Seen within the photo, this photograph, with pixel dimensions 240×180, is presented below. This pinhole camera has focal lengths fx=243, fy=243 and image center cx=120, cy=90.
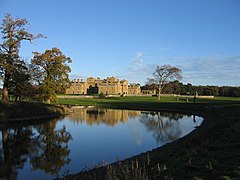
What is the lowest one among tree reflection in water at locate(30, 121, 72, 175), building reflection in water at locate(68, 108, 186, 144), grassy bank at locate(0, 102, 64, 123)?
tree reflection in water at locate(30, 121, 72, 175)

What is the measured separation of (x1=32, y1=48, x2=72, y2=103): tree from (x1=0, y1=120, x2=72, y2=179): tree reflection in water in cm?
1866

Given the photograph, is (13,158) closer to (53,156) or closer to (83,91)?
(53,156)

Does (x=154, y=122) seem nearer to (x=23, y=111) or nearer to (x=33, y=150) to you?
(x=23, y=111)

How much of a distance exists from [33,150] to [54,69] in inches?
1034

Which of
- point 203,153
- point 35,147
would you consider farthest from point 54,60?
point 203,153

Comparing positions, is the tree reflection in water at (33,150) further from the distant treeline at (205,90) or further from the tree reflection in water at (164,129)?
the distant treeline at (205,90)

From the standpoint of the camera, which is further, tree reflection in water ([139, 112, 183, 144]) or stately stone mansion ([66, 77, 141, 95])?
stately stone mansion ([66, 77, 141, 95])

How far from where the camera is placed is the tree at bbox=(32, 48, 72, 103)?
37.8 meters

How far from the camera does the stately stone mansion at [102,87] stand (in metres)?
144

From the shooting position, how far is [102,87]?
14500cm

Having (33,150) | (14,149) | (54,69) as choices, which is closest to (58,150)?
(33,150)

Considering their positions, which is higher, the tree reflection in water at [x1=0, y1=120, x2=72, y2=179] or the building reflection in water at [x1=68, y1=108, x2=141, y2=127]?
the building reflection in water at [x1=68, y1=108, x2=141, y2=127]

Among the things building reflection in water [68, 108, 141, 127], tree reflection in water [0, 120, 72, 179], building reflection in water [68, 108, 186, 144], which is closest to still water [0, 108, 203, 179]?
tree reflection in water [0, 120, 72, 179]

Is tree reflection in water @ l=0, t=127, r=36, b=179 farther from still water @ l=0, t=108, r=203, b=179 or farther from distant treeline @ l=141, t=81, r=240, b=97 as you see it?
distant treeline @ l=141, t=81, r=240, b=97
